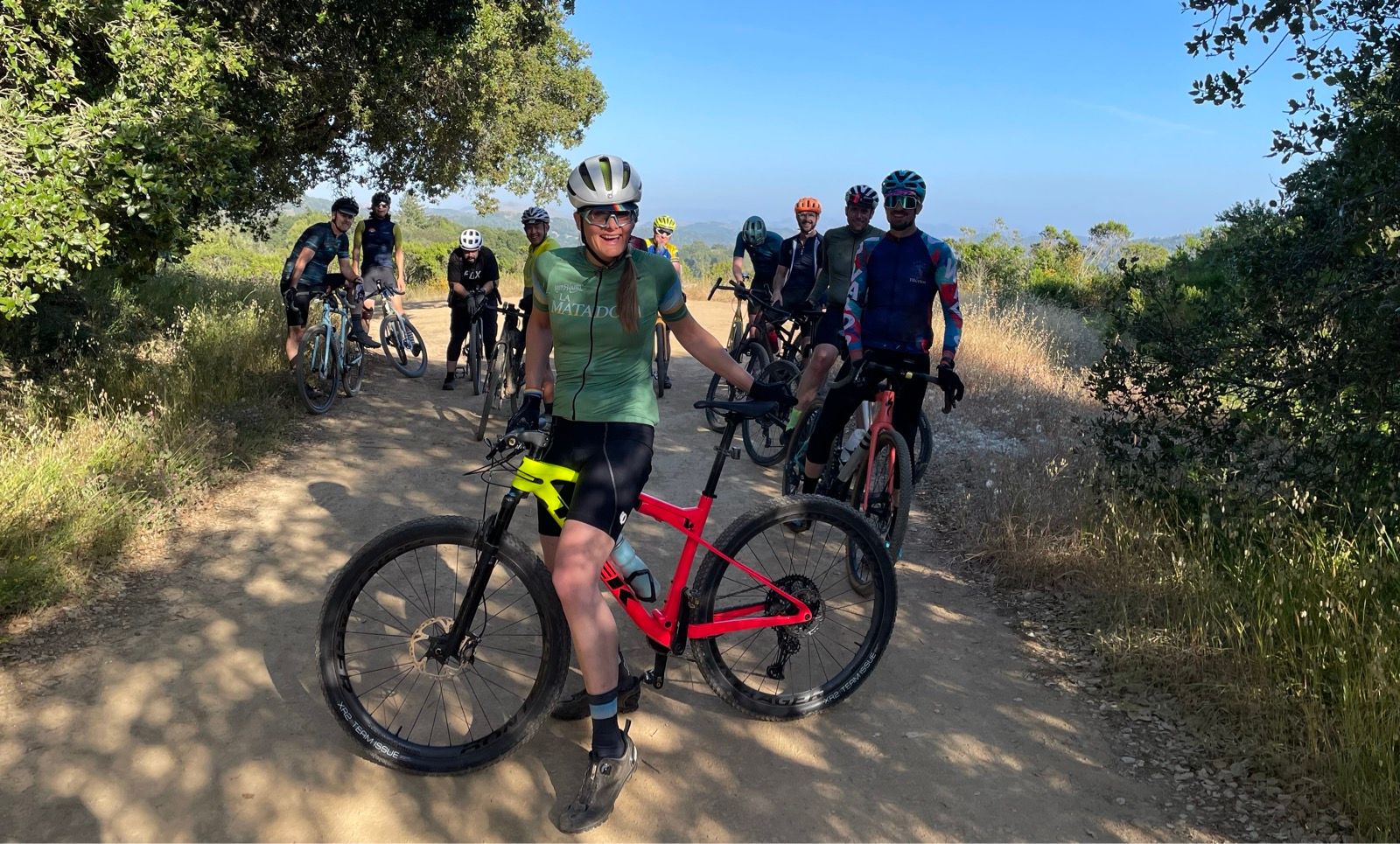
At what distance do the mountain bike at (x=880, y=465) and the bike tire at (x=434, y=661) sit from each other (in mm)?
2008

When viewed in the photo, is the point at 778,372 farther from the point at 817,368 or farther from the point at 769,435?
the point at 817,368

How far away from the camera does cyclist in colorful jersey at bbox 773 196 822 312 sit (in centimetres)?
879

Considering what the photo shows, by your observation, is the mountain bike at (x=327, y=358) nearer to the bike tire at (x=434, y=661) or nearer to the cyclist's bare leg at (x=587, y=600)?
the bike tire at (x=434, y=661)

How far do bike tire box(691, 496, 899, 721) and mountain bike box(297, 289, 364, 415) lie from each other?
5.82 metres

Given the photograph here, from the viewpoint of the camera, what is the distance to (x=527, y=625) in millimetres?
4406

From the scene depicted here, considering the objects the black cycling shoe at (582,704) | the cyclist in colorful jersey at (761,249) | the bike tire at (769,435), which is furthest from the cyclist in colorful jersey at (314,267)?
the black cycling shoe at (582,704)

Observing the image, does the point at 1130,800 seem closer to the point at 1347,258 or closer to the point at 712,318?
the point at 1347,258

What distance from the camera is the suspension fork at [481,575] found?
9.92 ft

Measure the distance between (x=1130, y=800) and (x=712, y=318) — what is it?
672 inches

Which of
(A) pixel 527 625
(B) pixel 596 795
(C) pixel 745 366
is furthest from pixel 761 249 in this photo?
(B) pixel 596 795

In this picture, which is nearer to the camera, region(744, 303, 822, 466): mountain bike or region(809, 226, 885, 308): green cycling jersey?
region(809, 226, 885, 308): green cycling jersey

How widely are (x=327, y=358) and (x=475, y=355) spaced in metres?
1.66

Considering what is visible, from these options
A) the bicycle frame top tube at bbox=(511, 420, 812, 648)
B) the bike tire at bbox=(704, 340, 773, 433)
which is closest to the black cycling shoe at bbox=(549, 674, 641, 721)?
the bicycle frame top tube at bbox=(511, 420, 812, 648)

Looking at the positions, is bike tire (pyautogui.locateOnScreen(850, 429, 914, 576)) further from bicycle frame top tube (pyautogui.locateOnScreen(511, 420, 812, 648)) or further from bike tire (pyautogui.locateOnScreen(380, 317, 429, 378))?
bike tire (pyautogui.locateOnScreen(380, 317, 429, 378))
